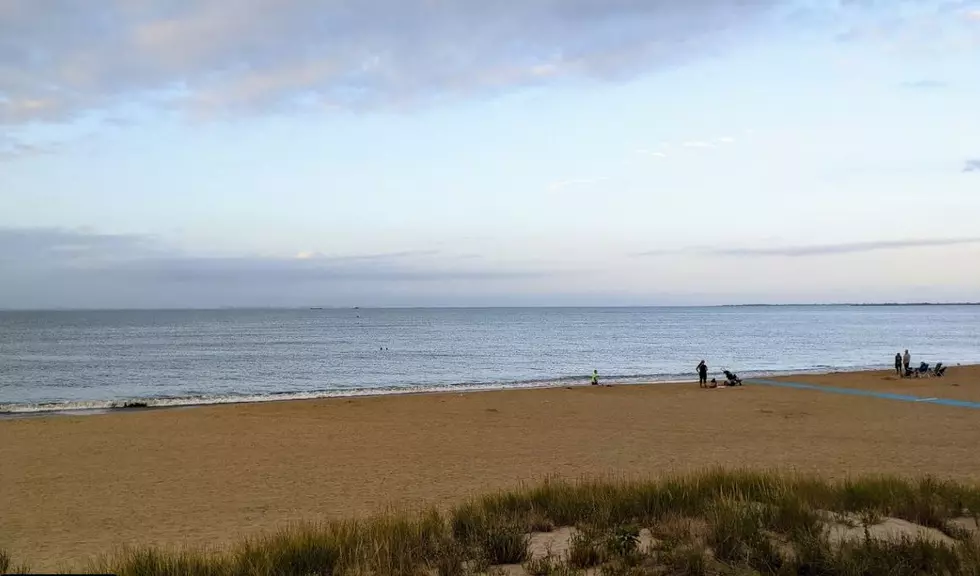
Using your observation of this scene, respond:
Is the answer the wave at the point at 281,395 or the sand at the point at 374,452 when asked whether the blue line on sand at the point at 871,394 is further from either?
the wave at the point at 281,395

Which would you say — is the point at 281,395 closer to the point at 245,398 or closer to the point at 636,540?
the point at 245,398

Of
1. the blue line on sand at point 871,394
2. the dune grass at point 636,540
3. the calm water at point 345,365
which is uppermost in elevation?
the dune grass at point 636,540

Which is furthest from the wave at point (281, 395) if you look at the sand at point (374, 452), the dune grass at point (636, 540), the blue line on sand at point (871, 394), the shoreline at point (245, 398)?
the dune grass at point (636, 540)

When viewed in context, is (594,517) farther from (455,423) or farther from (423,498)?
(455,423)

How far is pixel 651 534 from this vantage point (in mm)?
5832

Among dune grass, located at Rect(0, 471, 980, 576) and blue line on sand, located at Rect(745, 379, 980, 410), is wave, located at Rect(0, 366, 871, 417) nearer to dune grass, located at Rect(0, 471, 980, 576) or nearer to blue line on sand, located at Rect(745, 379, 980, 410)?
blue line on sand, located at Rect(745, 379, 980, 410)

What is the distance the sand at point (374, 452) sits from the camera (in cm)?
987

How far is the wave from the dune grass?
872 inches

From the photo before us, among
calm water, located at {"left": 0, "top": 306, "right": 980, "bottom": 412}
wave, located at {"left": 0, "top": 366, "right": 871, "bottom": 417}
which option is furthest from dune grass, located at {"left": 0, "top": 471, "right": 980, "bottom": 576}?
calm water, located at {"left": 0, "top": 306, "right": 980, "bottom": 412}

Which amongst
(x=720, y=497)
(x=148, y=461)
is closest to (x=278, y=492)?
(x=148, y=461)

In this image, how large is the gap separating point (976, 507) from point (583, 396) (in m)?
19.1

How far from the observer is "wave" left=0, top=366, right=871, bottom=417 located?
82.3 ft

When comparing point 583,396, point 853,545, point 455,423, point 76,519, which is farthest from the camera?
point 583,396

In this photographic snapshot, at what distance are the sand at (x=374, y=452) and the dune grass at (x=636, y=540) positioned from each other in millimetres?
3377
